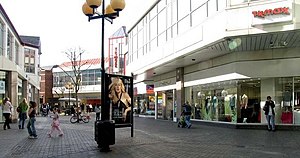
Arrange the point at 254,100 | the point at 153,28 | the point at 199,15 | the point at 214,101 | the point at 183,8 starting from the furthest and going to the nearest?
1. the point at 153,28
2. the point at 214,101
3. the point at 183,8
4. the point at 254,100
5. the point at 199,15

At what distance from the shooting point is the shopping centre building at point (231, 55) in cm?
1762

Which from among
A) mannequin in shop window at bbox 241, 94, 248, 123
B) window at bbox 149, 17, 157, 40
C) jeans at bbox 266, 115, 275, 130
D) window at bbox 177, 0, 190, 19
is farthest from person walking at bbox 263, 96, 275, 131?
window at bbox 149, 17, 157, 40

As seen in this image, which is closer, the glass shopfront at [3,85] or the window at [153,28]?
the glass shopfront at [3,85]

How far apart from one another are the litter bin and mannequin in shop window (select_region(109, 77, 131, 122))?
2343 millimetres

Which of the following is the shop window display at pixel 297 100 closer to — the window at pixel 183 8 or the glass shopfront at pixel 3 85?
the window at pixel 183 8

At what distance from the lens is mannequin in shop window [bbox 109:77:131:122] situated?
14.6m

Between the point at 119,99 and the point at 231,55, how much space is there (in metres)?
9.12

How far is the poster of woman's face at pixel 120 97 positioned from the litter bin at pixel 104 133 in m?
2.22

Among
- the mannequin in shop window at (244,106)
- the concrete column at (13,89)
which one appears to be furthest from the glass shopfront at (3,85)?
the mannequin in shop window at (244,106)

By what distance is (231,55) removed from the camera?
71.7 ft

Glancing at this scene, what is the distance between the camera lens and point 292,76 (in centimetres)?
2042

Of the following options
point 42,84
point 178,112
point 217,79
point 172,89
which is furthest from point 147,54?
point 42,84

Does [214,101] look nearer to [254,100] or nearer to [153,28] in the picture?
[254,100]

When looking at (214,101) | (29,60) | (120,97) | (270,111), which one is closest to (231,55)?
(270,111)
